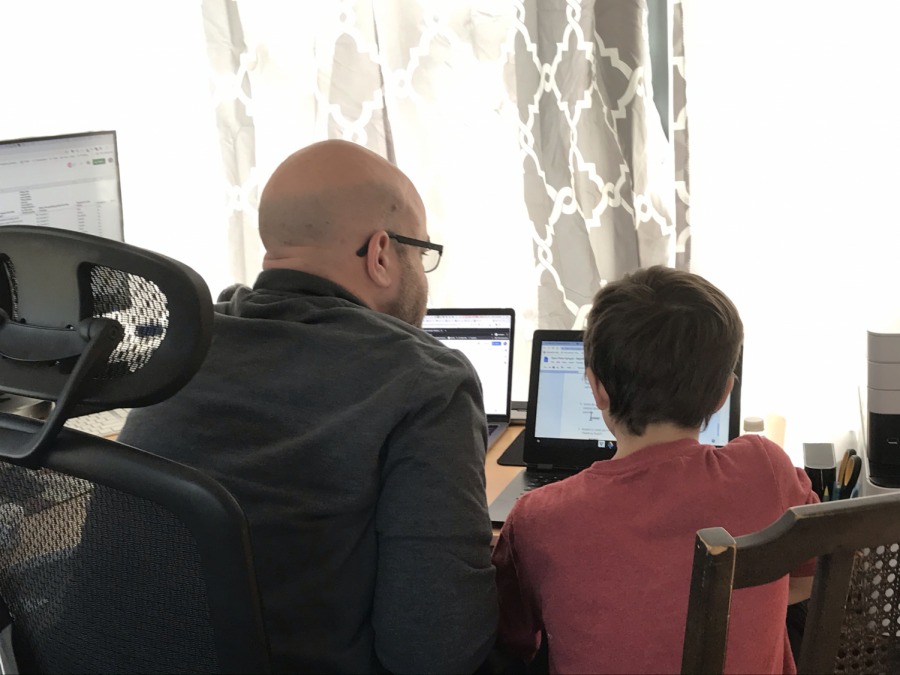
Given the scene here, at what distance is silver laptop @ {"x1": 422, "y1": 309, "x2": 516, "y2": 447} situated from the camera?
5.98 feet

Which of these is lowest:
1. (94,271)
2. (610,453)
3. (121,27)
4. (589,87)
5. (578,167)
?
(610,453)

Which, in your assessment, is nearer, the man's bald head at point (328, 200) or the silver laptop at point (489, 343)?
the man's bald head at point (328, 200)

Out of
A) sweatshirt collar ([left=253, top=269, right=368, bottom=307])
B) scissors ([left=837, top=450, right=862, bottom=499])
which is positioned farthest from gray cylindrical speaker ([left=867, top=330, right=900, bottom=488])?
sweatshirt collar ([left=253, top=269, right=368, bottom=307])

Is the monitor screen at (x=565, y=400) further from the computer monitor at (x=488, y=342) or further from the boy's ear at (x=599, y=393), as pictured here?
the boy's ear at (x=599, y=393)

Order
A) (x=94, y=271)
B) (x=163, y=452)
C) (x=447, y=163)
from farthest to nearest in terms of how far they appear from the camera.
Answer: (x=447, y=163) → (x=163, y=452) → (x=94, y=271)

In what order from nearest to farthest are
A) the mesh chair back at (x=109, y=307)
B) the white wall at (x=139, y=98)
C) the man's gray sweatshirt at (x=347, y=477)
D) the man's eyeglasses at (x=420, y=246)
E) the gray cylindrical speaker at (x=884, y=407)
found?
the mesh chair back at (x=109, y=307)
the man's gray sweatshirt at (x=347, y=477)
the man's eyeglasses at (x=420, y=246)
the gray cylindrical speaker at (x=884, y=407)
the white wall at (x=139, y=98)

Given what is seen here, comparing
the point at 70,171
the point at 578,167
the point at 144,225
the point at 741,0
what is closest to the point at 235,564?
the point at 578,167

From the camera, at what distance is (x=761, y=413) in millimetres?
1792

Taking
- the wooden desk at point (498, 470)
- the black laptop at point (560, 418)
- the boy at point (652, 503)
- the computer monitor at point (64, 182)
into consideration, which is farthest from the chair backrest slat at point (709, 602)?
the computer monitor at point (64, 182)

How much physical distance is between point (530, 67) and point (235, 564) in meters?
1.56

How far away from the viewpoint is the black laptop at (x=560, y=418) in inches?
62.1

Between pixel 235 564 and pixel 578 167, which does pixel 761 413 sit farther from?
pixel 235 564

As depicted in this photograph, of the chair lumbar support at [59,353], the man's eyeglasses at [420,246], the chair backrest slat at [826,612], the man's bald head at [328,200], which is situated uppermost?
the man's bald head at [328,200]

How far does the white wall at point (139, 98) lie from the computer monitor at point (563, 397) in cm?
114
